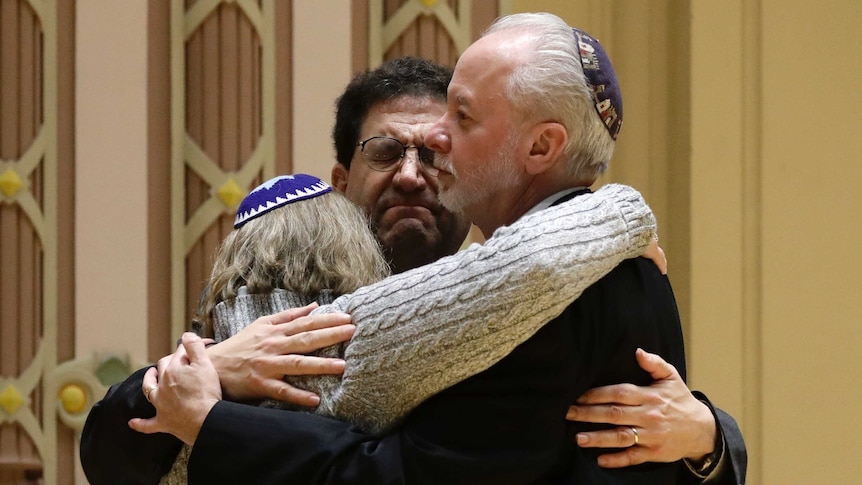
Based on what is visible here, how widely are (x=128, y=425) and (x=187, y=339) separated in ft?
0.78

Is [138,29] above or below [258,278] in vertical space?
above

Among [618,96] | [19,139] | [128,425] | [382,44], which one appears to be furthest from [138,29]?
[618,96]

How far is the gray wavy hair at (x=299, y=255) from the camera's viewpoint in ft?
6.59

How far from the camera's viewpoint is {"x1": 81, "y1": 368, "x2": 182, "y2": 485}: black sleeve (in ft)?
6.75

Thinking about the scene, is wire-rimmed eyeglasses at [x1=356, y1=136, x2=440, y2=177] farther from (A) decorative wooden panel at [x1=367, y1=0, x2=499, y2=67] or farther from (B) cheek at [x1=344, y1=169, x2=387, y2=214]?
(A) decorative wooden panel at [x1=367, y1=0, x2=499, y2=67]

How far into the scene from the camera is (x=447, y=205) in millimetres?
2100

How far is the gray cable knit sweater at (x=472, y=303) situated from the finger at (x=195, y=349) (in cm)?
21

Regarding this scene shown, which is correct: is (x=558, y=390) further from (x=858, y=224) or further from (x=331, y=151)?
(x=858, y=224)

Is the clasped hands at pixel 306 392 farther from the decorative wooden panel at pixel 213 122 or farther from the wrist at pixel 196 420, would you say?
the decorative wooden panel at pixel 213 122

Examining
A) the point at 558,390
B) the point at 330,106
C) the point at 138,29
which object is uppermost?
the point at 138,29

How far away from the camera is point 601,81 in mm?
1939

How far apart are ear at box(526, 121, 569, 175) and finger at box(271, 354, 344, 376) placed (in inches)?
18.2

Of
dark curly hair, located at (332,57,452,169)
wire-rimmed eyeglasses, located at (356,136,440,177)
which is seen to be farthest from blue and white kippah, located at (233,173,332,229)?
dark curly hair, located at (332,57,452,169)

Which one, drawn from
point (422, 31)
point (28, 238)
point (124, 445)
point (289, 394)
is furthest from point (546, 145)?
point (28, 238)
